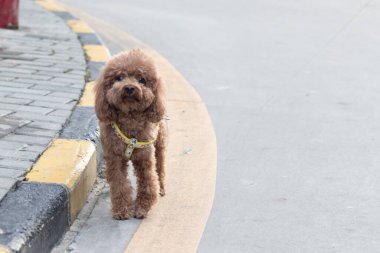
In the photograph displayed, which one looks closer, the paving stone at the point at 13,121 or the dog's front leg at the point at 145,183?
the dog's front leg at the point at 145,183

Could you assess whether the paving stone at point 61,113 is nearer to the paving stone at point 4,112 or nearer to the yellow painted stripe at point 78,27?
the paving stone at point 4,112

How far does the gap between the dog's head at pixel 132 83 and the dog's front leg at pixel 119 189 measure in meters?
0.31

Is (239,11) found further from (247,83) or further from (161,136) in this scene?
(161,136)

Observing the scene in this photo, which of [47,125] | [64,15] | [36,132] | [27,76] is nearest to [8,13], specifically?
[64,15]

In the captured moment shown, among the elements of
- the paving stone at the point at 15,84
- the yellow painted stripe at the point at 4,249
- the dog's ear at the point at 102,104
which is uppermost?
the dog's ear at the point at 102,104

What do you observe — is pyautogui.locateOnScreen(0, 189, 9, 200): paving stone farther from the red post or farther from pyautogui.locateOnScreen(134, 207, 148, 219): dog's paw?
the red post

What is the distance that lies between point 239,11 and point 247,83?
5.09 m

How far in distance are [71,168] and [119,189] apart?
1.06 feet

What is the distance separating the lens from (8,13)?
9.73m

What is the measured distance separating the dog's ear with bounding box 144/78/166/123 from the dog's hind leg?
535 millimetres

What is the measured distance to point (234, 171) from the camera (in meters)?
6.01

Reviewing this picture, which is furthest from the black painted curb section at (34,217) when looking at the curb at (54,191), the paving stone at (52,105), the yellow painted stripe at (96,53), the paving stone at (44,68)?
the yellow painted stripe at (96,53)

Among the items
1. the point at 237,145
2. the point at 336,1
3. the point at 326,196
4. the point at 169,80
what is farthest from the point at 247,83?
the point at 336,1

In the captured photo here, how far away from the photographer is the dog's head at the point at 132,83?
189 inches
